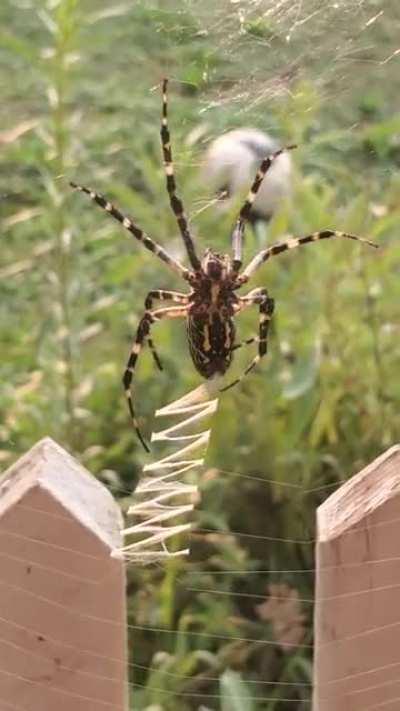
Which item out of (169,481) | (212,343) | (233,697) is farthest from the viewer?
(233,697)

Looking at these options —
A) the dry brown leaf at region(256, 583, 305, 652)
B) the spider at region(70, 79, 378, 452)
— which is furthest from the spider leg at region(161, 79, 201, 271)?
the dry brown leaf at region(256, 583, 305, 652)

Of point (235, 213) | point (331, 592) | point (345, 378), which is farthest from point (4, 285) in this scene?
point (331, 592)

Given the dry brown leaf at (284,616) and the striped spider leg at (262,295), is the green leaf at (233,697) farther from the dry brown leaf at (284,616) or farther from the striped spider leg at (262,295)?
the striped spider leg at (262,295)

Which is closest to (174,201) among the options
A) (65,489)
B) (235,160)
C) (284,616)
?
(235,160)

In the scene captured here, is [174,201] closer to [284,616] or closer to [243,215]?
[243,215]

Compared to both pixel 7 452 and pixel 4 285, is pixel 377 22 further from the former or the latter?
pixel 4 285

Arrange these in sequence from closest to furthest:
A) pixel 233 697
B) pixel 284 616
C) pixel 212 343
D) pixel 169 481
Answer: pixel 212 343 → pixel 169 481 → pixel 233 697 → pixel 284 616
